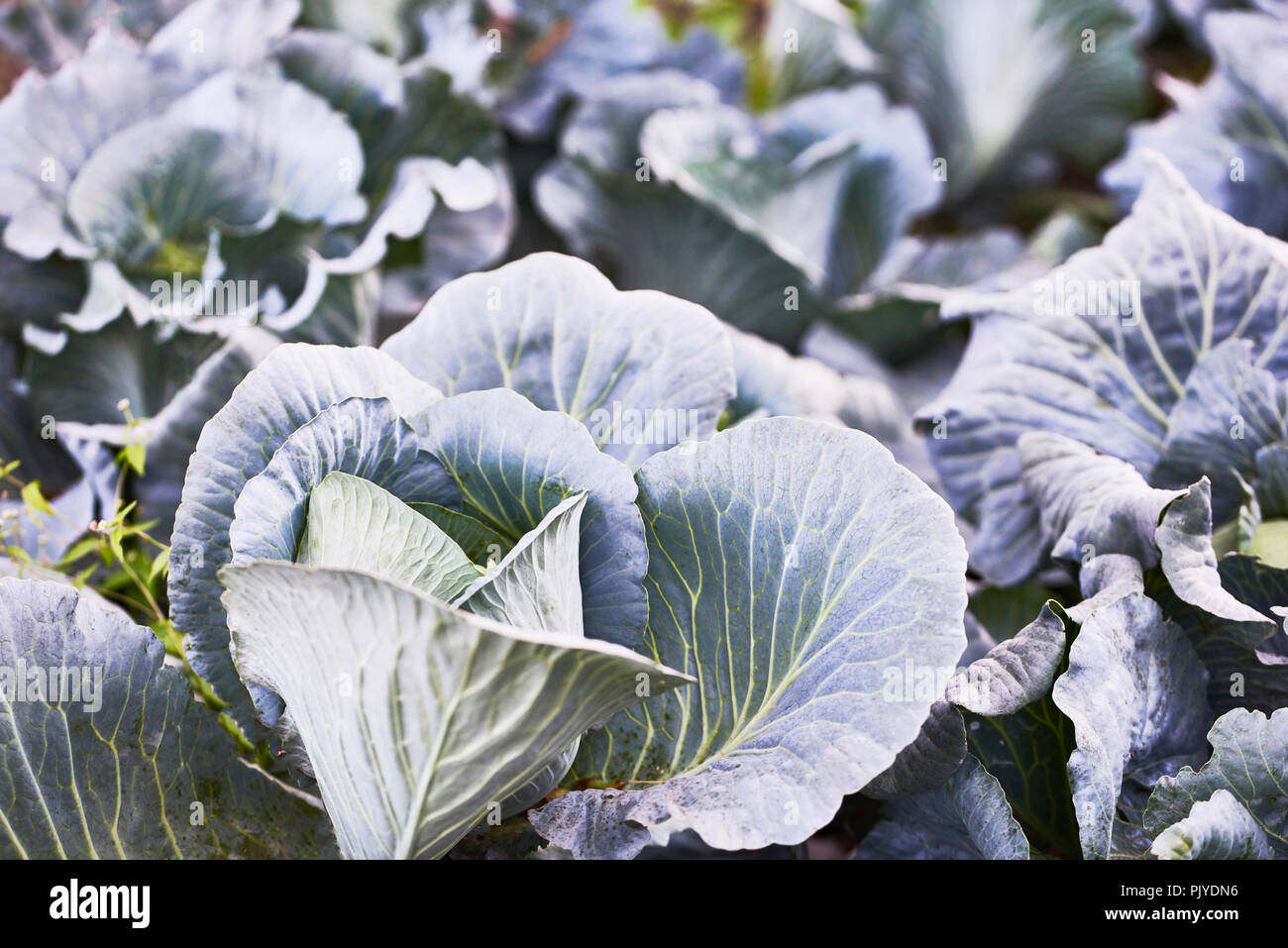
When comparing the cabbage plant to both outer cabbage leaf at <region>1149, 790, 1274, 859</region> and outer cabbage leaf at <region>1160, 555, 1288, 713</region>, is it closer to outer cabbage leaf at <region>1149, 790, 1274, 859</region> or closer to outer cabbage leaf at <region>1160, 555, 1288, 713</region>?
outer cabbage leaf at <region>1149, 790, 1274, 859</region>

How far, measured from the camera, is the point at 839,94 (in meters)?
1.79

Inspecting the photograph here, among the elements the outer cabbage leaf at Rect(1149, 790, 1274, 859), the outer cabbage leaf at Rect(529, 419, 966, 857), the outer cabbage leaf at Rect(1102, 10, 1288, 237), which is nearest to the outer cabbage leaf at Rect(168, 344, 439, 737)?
the outer cabbage leaf at Rect(529, 419, 966, 857)

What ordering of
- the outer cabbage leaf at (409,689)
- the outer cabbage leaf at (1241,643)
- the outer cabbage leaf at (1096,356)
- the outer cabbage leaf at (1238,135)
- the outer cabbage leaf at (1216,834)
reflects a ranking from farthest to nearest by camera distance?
1. the outer cabbage leaf at (1238,135)
2. the outer cabbage leaf at (1096,356)
3. the outer cabbage leaf at (1241,643)
4. the outer cabbage leaf at (1216,834)
5. the outer cabbage leaf at (409,689)

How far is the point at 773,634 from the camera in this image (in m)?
0.91

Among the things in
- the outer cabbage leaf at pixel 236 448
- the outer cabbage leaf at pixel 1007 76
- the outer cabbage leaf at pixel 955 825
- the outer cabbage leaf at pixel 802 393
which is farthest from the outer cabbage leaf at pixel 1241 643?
the outer cabbage leaf at pixel 1007 76

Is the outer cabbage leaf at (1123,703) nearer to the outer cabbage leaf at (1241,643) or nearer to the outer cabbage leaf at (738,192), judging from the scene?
the outer cabbage leaf at (1241,643)

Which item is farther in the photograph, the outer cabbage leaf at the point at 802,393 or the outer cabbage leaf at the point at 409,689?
the outer cabbage leaf at the point at 802,393

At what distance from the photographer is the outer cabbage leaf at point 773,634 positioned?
0.81 metres

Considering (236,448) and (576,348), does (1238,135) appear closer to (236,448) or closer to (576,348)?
(576,348)

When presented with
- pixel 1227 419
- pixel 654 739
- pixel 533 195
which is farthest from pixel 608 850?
pixel 533 195

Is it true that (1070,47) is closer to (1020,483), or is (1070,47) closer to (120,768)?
(1020,483)

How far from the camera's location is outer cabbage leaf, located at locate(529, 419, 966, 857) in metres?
0.81

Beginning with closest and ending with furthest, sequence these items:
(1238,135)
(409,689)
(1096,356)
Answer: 1. (409,689)
2. (1096,356)
3. (1238,135)

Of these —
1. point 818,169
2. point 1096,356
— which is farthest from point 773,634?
point 818,169
